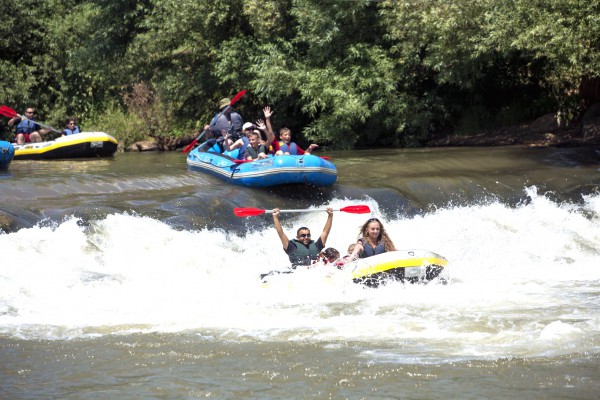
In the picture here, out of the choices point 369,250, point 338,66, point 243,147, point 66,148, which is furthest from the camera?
point 338,66

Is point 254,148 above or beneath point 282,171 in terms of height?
above

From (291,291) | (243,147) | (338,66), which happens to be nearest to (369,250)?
(291,291)

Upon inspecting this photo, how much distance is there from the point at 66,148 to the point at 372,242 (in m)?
11.1

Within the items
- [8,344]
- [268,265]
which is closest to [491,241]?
[268,265]

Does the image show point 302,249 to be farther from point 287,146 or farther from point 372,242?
point 287,146

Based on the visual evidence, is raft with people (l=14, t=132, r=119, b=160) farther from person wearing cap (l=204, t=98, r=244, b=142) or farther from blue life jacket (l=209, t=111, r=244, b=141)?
blue life jacket (l=209, t=111, r=244, b=141)

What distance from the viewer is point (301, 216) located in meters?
13.0

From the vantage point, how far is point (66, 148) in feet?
63.5

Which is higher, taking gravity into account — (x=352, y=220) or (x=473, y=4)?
(x=473, y=4)

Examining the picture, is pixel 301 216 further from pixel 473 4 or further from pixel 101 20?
pixel 101 20

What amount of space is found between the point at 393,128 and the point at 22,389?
16.8 meters

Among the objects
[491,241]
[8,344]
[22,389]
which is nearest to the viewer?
[22,389]

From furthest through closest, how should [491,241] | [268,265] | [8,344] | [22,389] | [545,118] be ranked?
[545,118] → [491,241] → [268,265] → [8,344] → [22,389]

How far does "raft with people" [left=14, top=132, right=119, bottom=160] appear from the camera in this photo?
19.2m
